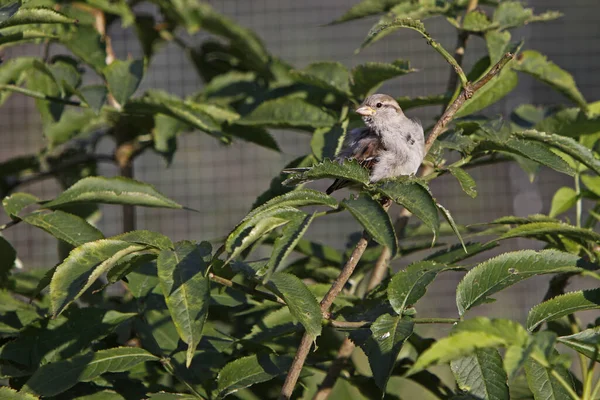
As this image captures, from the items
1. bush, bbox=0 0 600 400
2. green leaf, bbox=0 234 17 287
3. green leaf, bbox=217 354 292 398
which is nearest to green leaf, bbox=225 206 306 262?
bush, bbox=0 0 600 400

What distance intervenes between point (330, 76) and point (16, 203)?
0.65 metres

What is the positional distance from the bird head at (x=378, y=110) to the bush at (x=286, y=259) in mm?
32

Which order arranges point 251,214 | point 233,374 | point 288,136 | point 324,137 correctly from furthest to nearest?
point 288,136, point 324,137, point 233,374, point 251,214

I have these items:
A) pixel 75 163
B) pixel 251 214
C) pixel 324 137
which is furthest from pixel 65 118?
pixel 251 214

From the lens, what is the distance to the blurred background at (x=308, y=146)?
456cm

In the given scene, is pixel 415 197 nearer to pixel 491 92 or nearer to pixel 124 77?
A: pixel 491 92

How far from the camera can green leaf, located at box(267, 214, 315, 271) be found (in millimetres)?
821

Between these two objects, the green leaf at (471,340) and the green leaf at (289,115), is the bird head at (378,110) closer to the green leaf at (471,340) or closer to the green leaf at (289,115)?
the green leaf at (289,115)

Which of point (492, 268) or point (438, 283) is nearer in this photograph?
point (492, 268)

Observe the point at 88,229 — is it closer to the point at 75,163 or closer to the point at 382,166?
the point at 382,166

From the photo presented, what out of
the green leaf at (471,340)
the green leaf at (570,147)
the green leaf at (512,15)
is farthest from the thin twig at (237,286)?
the green leaf at (512,15)

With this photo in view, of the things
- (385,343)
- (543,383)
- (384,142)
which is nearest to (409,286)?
(385,343)

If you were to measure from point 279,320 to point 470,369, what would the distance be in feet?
1.14

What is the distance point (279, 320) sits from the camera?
3.92 ft
